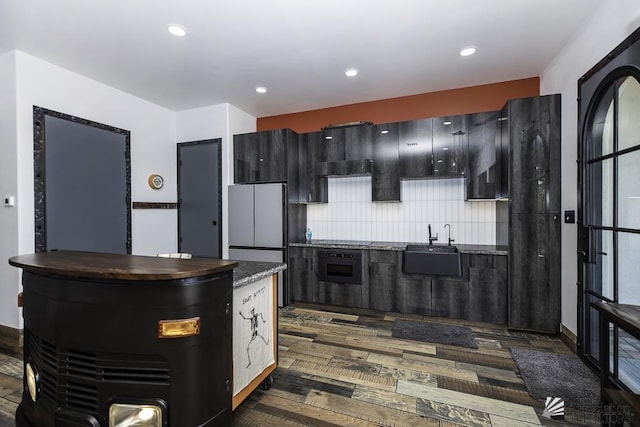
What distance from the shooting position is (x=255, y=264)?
2.20 m

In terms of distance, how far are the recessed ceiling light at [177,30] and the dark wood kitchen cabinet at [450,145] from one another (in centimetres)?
288

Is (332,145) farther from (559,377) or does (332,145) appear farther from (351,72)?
(559,377)

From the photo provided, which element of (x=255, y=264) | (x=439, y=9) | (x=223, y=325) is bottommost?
(x=223, y=325)

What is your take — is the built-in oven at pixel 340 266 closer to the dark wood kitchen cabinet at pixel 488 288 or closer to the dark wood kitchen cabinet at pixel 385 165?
the dark wood kitchen cabinet at pixel 385 165

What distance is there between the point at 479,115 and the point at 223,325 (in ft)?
11.7

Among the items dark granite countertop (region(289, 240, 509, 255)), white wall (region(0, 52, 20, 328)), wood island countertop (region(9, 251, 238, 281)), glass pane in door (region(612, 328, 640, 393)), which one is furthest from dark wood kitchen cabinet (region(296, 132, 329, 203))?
glass pane in door (region(612, 328, 640, 393))

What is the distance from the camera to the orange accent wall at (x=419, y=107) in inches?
139

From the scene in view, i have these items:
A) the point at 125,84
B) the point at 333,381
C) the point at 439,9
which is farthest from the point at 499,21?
the point at 125,84

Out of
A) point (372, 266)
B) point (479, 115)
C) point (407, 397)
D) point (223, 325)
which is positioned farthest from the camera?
point (372, 266)

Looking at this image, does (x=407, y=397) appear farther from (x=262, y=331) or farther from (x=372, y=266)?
(x=372, y=266)

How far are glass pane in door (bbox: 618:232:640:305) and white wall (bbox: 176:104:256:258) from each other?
4.15 metres

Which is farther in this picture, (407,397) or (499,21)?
(499,21)

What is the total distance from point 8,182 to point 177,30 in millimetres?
2233

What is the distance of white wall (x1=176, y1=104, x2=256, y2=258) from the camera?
4.22 m
